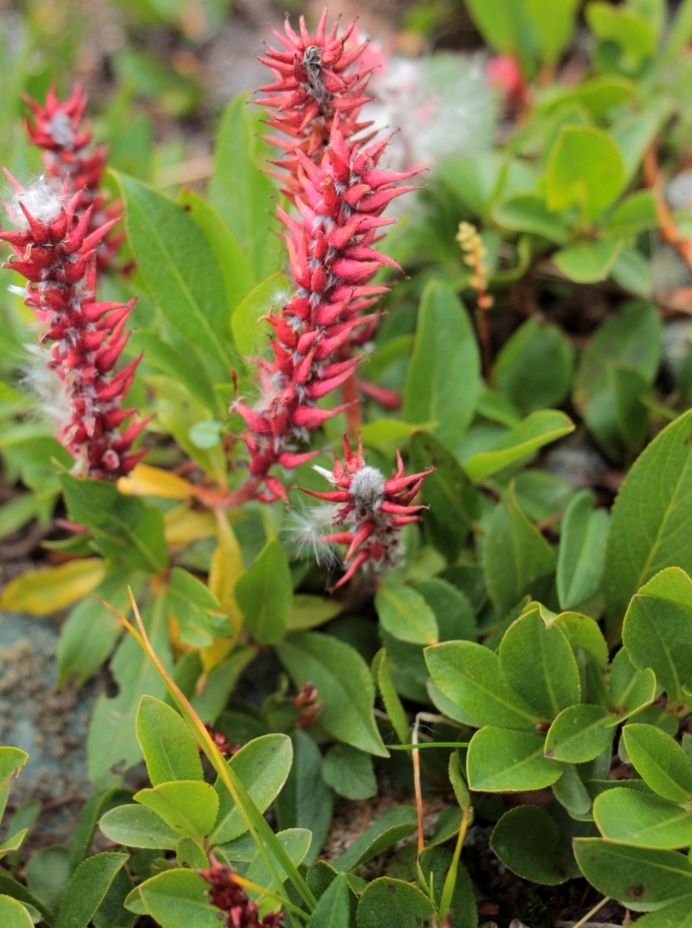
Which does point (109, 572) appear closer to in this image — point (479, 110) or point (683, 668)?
point (683, 668)

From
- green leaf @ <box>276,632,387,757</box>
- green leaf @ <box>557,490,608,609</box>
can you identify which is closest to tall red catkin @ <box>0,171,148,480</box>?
green leaf @ <box>276,632,387,757</box>

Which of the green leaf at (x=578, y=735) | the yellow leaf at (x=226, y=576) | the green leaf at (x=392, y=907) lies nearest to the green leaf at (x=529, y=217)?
the yellow leaf at (x=226, y=576)

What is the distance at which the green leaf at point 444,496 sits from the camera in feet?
7.95

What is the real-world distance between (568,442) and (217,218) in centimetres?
155

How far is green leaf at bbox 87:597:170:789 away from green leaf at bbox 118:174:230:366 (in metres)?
0.84

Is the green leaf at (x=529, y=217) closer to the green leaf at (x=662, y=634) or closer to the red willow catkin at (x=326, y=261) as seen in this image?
the red willow catkin at (x=326, y=261)

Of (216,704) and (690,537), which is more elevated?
(690,537)

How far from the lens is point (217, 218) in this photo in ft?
Answer: 8.47

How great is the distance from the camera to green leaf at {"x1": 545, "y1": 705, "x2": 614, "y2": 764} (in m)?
1.92

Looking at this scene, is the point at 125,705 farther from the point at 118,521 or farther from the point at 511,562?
the point at 511,562

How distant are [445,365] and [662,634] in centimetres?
115

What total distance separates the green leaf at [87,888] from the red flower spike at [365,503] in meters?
0.87

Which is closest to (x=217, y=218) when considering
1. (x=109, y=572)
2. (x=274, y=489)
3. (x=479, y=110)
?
(x=274, y=489)

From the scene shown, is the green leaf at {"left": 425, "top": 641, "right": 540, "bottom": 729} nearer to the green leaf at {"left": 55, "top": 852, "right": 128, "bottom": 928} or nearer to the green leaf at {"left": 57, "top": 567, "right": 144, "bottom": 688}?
the green leaf at {"left": 55, "top": 852, "right": 128, "bottom": 928}
